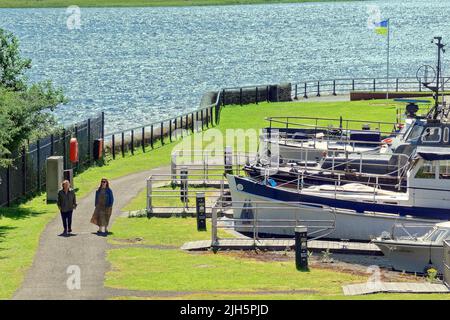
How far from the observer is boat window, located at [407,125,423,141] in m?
37.2

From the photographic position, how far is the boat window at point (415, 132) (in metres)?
37.2

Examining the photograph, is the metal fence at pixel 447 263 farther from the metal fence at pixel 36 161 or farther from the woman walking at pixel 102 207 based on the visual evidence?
the metal fence at pixel 36 161

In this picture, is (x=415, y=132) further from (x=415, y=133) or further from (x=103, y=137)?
(x=103, y=137)

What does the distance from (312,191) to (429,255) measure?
554 cm

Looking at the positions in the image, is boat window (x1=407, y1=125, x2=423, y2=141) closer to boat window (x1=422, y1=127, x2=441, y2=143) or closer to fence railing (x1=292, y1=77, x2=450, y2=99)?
boat window (x1=422, y1=127, x2=441, y2=143)

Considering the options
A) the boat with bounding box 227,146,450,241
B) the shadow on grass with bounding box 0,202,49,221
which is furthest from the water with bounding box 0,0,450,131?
the boat with bounding box 227,146,450,241

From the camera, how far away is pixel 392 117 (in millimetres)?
57750

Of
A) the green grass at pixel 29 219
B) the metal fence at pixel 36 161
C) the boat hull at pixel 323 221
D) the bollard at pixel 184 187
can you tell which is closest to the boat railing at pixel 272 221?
the boat hull at pixel 323 221

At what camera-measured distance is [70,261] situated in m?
28.7

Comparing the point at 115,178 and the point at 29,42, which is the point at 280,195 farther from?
the point at 29,42

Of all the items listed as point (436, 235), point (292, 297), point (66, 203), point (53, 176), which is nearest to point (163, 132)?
point (53, 176)

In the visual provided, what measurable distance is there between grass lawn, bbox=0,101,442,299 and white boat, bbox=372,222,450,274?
5.03m

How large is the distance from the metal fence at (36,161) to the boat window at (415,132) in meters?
11.8

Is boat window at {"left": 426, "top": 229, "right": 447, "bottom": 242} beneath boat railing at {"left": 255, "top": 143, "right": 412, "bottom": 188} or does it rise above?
beneath
